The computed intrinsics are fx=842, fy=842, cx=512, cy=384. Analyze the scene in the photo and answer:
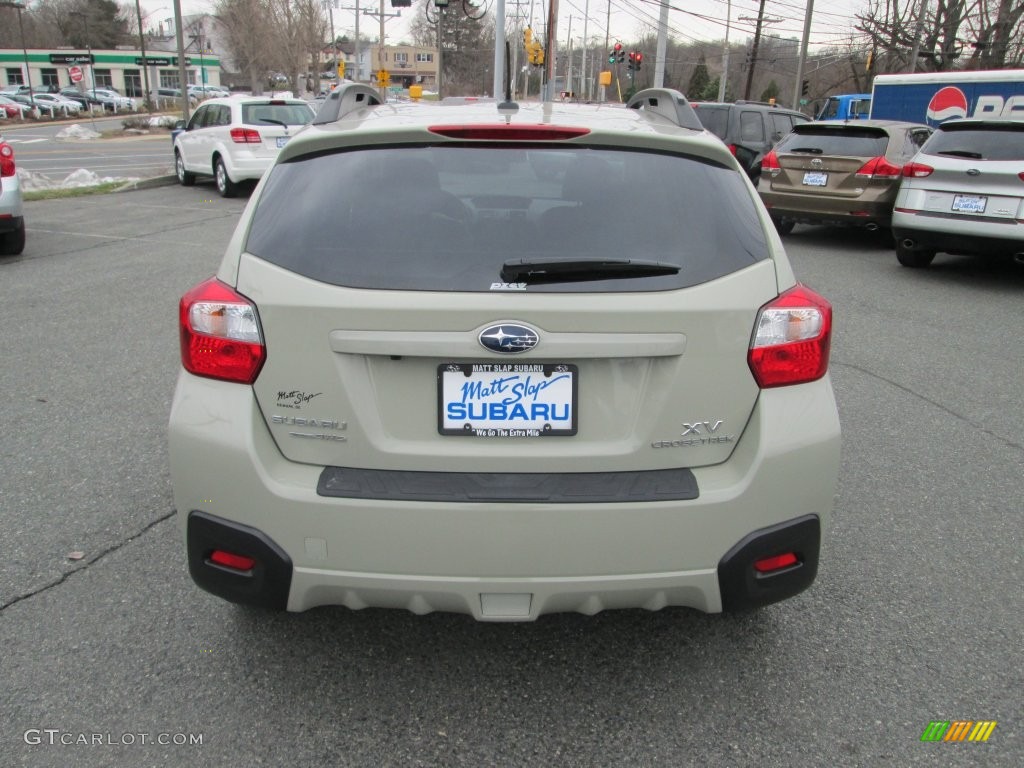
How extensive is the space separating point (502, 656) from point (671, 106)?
2.06m

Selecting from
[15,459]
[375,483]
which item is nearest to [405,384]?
[375,483]

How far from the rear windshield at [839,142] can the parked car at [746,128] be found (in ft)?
10.2

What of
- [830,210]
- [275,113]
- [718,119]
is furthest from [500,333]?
[275,113]

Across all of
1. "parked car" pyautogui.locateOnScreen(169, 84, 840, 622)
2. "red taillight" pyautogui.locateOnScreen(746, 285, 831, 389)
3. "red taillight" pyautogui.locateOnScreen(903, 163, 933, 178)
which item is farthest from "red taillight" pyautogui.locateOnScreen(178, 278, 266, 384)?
"red taillight" pyautogui.locateOnScreen(903, 163, 933, 178)

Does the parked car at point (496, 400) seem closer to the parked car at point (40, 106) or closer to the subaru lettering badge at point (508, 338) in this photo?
the subaru lettering badge at point (508, 338)

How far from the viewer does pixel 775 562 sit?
2.44 meters

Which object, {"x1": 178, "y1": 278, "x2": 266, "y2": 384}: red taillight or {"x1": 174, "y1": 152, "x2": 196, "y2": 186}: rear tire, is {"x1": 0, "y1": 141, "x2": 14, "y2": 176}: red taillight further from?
{"x1": 174, "y1": 152, "x2": 196, "y2": 186}: rear tire

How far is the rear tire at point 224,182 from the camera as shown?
16172mm

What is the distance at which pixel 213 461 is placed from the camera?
2.33 metres

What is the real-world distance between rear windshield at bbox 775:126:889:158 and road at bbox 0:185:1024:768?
789 cm

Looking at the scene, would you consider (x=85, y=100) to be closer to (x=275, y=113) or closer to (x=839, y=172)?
(x=275, y=113)

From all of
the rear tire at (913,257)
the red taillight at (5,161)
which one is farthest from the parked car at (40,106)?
the rear tire at (913,257)

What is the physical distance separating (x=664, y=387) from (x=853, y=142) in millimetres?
10705

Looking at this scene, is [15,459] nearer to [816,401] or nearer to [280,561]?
[280,561]
